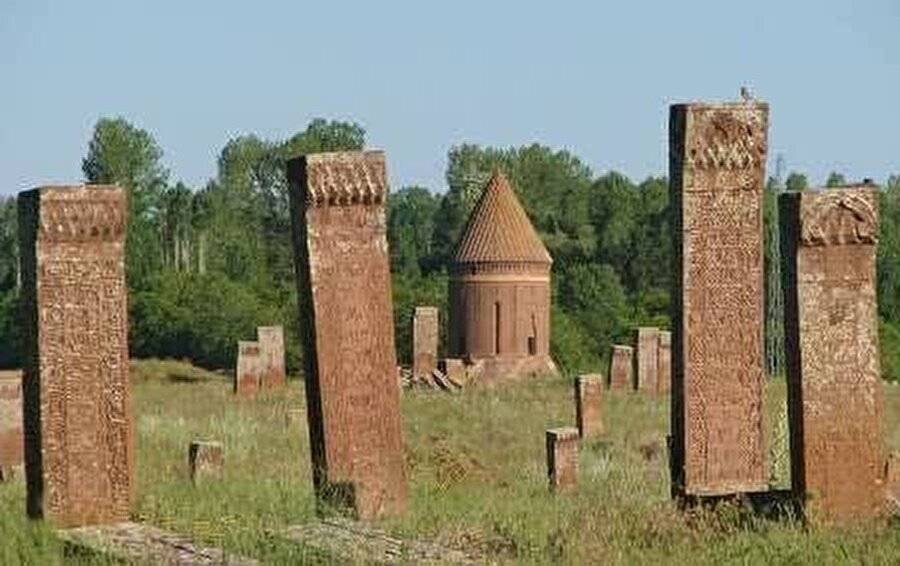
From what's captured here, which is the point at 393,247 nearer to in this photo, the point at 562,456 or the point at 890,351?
the point at 890,351

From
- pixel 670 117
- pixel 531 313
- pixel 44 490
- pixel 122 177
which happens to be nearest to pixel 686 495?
pixel 670 117

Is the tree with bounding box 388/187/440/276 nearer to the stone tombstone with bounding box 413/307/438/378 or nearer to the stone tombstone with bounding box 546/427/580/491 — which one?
the stone tombstone with bounding box 413/307/438/378

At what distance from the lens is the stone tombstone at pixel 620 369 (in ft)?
107

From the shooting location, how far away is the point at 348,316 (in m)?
12.3

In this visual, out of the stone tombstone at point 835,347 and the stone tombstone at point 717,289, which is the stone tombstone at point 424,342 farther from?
the stone tombstone at point 835,347

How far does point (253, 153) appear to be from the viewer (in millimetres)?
86500

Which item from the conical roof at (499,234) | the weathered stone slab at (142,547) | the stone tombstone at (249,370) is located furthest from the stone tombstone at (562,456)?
the conical roof at (499,234)

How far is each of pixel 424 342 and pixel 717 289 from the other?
24854 mm

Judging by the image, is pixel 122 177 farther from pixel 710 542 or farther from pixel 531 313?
pixel 710 542

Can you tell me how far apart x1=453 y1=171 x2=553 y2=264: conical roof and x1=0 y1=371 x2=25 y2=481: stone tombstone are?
2778cm

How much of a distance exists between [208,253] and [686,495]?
67.5 meters

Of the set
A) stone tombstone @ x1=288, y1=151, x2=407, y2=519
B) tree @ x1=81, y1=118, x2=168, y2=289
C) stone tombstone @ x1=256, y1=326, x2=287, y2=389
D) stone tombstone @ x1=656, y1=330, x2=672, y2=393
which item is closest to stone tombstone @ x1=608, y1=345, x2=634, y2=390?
stone tombstone @ x1=656, y1=330, x2=672, y2=393

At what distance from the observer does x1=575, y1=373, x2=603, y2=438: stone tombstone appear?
24.5 m

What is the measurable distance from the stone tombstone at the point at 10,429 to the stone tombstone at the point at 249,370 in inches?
459
